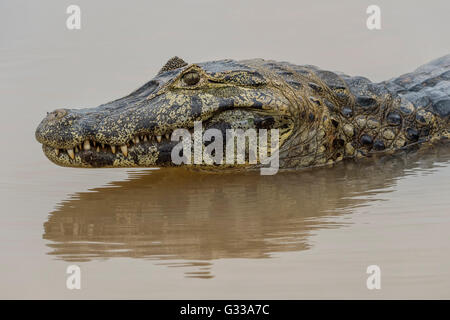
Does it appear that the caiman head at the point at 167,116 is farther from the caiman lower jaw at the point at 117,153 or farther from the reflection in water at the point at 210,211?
the reflection in water at the point at 210,211

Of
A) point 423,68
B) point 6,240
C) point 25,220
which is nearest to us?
point 6,240

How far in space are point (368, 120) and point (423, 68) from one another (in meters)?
2.64

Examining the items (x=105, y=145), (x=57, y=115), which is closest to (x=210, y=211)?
(x=105, y=145)

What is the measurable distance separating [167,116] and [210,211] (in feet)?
3.79

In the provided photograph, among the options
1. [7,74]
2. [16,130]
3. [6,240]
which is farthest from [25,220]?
[7,74]

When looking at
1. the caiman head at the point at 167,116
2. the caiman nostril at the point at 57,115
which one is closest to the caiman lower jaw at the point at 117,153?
the caiman head at the point at 167,116

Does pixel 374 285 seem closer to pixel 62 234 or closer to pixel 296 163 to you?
pixel 62 234

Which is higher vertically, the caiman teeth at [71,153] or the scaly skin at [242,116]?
the scaly skin at [242,116]

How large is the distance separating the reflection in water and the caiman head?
14.6 inches

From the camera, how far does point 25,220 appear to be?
18.4 ft

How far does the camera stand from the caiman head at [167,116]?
6387 mm

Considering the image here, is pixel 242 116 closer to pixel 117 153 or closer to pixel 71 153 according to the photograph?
pixel 117 153

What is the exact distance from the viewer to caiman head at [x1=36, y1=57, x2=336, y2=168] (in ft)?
21.0

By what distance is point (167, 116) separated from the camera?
6.46 m
